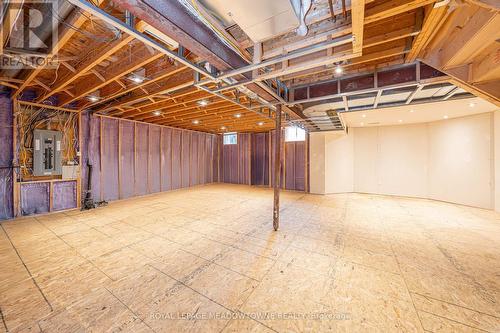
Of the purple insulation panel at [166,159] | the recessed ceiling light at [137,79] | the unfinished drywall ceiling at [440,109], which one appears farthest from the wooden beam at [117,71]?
the unfinished drywall ceiling at [440,109]

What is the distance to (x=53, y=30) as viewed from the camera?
216 centimetres

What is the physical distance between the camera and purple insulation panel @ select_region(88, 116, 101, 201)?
560 centimetres

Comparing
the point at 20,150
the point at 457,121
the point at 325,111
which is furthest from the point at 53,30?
the point at 457,121

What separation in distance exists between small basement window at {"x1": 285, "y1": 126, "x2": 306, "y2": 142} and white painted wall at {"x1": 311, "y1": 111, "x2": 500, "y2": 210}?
84 cm

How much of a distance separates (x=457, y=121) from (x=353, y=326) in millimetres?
7409

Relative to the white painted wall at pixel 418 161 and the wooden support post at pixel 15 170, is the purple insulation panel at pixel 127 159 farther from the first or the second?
the white painted wall at pixel 418 161

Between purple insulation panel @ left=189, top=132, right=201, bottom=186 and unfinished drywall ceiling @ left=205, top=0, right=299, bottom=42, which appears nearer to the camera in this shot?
unfinished drywall ceiling @ left=205, top=0, right=299, bottom=42

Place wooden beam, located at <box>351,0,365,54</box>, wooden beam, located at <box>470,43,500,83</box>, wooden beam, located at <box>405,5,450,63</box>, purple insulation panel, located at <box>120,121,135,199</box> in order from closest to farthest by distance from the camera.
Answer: wooden beam, located at <box>351,0,365,54</box> < wooden beam, located at <box>405,5,450,63</box> < wooden beam, located at <box>470,43,500,83</box> < purple insulation panel, located at <box>120,121,135,199</box>

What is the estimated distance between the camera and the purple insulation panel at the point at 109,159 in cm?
596

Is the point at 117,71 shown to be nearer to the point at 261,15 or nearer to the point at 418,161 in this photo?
the point at 261,15

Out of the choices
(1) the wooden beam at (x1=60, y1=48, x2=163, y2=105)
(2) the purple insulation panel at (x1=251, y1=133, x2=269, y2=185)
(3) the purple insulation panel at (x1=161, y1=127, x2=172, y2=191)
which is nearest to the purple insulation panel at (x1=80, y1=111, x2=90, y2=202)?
(1) the wooden beam at (x1=60, y1=48, x2=163, y2=105)

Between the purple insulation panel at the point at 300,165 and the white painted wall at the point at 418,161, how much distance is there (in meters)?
0.61

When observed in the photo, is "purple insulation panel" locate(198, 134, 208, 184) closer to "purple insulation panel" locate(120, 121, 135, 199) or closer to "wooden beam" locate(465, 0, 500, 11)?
"purple insulation panel" locate(120, 121, 135, 199)

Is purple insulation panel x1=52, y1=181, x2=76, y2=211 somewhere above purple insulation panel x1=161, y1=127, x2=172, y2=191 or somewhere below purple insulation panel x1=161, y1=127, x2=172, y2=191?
below
